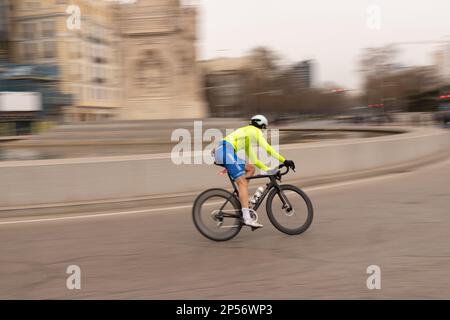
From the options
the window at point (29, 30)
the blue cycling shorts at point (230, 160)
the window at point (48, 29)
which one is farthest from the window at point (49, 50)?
the blue cycling shorts at point (230, 160)

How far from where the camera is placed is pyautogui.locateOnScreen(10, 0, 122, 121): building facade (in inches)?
3167

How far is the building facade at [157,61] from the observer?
25531 millimetres

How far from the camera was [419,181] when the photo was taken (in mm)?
12180

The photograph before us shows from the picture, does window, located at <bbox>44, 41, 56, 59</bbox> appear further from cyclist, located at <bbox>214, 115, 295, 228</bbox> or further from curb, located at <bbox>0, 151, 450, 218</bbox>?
cyclist, located at <bbox>214, 115, 295, 228</bbox>

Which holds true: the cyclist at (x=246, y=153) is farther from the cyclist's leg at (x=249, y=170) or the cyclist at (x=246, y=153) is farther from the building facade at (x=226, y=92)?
the building facade at (x=226, y=92)

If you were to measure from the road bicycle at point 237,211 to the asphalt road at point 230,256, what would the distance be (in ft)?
0.51

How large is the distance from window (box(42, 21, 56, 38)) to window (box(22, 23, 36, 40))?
183cm

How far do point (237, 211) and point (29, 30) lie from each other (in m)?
85.3

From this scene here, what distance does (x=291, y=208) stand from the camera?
23.4ft

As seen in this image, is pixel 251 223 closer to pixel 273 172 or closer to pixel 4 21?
pixel 273 172

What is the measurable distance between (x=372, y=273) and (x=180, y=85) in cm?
2204

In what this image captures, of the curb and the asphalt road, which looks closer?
the asphalt road

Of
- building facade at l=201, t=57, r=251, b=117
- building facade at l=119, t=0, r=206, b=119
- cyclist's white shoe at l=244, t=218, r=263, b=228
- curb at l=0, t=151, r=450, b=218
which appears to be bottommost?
cyclist's white shoe at l=244, t=218, r=263, b=228

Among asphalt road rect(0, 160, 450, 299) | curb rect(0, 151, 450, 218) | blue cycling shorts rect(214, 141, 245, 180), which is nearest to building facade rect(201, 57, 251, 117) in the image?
curb rect(0, 151, 450, 218)
